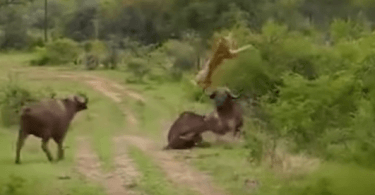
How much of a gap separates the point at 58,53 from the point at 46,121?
13.6 meters

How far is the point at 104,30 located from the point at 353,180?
21.2 m

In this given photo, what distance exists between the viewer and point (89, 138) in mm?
12383

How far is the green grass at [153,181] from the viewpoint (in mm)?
8008

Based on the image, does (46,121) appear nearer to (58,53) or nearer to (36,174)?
(36,174)

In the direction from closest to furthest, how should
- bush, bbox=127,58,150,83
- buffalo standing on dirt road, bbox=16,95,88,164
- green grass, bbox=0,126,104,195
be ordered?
1. green grass, bbox=0,126,104,195
2. buffalo standing on dirt road, bbox=16,95,88,164
3. bush, bbox=127,58,150,83

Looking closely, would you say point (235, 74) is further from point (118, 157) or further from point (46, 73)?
point (46, 73)

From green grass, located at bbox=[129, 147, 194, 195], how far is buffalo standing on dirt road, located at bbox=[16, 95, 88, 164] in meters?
1.09

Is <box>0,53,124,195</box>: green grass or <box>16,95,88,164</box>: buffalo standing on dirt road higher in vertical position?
<box>16,95,88,164</box>: buffalo standing on dirt road

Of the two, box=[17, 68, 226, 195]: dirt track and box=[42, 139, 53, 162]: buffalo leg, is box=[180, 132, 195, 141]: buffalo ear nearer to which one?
box=[17, 68, 226, 195]: dirt track

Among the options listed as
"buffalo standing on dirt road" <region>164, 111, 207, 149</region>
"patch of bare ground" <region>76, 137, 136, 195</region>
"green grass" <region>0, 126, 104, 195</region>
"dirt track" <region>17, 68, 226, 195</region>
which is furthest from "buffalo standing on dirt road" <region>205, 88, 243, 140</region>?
"green grass" <region>0, 126, 104, 195</region>

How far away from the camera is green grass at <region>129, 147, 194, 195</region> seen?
8008mm

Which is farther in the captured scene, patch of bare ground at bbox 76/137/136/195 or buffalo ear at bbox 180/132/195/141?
buffalo ear at bbox 180/132/195/141

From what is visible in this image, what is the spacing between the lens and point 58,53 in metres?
22.7

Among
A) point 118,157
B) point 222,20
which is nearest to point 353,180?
point 118,157
